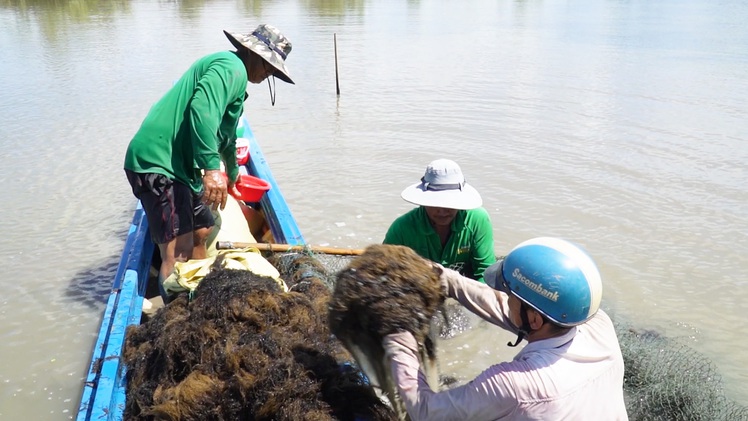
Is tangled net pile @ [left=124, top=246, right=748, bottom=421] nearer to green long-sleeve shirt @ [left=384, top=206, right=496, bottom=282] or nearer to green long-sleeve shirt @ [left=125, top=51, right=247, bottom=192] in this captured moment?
green long-sleeve shirt @ [left=384, top=206, right=496, bottom=282]

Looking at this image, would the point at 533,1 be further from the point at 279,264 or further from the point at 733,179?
the point at 279,264

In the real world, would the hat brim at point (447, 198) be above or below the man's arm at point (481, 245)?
above

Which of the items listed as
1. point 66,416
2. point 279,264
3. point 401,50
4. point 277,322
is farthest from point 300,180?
point 401,50

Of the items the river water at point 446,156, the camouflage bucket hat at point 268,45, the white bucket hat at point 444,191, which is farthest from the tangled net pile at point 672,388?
the camouflage bucket hat at point 268,45

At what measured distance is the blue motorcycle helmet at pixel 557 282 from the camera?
1893 millimetres

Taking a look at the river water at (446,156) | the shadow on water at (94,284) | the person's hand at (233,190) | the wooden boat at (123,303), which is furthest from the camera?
the shadow on water at (94,284)

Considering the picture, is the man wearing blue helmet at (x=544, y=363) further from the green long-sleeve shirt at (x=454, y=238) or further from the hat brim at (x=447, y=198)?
the green long-sleeve shirt at (x=454, y=238)

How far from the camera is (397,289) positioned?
2.04 meters

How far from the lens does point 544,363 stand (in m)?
1.89

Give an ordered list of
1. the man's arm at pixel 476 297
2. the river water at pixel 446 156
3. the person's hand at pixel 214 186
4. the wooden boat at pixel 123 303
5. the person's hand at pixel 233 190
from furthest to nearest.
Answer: the river water at pixel 446 156, the person's hand at pixel 233 190, the person's hand at pixel 214 186, the wooden boat at pixel 123 303, the man's arm at pixel 476 297

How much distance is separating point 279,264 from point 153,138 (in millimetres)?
1154

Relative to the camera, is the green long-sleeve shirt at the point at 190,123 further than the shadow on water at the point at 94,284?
No

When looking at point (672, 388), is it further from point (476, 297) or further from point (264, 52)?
point (264, 52)

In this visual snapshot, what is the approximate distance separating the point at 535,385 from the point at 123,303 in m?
2.66
